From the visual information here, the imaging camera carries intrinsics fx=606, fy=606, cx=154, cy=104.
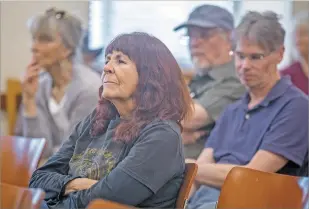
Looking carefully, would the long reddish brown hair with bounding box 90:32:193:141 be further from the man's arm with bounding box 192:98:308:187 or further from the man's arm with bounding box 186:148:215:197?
the man's arm with bounding box 186:148:215:197

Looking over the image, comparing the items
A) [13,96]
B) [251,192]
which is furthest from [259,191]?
[13,96]

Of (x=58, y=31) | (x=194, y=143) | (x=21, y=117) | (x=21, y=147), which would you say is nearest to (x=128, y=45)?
(x=21, y=147)

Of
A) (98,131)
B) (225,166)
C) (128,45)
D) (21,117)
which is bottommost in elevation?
(21,117)

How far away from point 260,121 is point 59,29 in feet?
3.06

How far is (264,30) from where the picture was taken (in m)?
2.05

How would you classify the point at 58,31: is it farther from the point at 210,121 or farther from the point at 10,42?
the point at 10,42

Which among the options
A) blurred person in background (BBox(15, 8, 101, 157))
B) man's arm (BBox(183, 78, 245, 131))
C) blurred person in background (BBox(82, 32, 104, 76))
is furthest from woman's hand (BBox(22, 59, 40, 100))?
man's arm (BBox(183, 78, 245, 131))

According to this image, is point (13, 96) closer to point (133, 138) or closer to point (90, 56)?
point (90, 56)

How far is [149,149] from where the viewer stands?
1494 mm

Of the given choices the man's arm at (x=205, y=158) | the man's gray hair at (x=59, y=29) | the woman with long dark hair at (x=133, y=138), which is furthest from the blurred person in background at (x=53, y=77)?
the woman with long dark hair at (x=133, y=138)

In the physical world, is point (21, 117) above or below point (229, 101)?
below

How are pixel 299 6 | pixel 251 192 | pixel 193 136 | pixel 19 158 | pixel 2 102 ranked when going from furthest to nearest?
1. pixel 299 6
2. pixel 2 102
3. pixel 193 136
4. pixel 19 158
5. pixel 251 192

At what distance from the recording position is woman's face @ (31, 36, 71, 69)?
8.18ft

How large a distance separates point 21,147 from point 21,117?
2.36 feet
